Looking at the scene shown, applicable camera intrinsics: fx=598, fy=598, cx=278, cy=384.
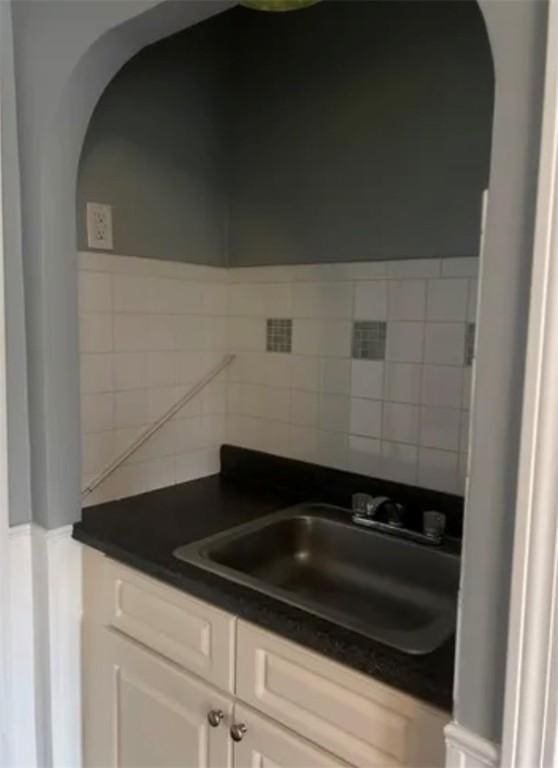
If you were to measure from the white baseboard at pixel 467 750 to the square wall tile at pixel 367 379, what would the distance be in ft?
2.92

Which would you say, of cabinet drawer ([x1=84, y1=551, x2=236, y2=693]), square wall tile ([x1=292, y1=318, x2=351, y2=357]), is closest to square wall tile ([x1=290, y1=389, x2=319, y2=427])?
square wall tile ([x1=292, y1=318, x2=351, y2=357])

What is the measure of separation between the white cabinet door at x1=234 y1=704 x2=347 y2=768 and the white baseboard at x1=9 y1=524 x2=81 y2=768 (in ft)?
1.71

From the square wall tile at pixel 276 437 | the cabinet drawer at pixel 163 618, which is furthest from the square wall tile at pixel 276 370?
the cabinet drawer at pixel 163 618

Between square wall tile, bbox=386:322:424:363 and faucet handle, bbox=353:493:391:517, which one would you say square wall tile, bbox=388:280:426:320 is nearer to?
square wall tile, bbox=386:322:424:363

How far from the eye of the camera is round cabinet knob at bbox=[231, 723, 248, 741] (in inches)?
44.0

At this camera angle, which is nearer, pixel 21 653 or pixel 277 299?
pixel 21 653

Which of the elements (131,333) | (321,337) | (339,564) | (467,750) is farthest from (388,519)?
(131,333)

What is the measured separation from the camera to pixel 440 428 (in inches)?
57.5

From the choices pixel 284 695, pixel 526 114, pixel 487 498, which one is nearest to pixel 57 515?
pixel 284 695

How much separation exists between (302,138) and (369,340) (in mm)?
604

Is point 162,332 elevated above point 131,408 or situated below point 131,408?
above

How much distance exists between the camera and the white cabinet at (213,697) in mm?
942

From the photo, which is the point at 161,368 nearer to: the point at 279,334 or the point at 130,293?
the point at 130,293

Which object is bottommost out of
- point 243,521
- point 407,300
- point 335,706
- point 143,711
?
point 143,711
